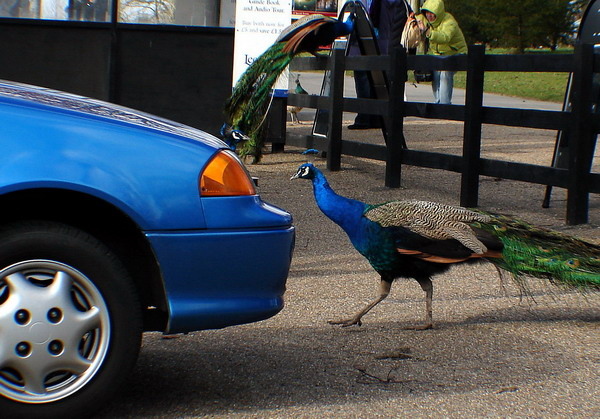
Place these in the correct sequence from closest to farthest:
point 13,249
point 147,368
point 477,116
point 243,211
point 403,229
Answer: point 13,249
point 243,211
point 147,368
point 403,229
point 477,116

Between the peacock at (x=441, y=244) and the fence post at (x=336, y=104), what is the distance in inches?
228

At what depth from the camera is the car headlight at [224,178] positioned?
3.74 m

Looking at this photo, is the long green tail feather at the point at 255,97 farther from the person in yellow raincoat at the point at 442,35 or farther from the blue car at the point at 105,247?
the blue car at the point at 105,247

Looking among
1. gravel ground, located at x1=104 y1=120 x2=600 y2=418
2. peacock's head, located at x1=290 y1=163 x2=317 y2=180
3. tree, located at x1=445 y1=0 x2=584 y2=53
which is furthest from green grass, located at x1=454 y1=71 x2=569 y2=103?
peacock's head, located at x1=290 y1=163 x2=317 y2=180

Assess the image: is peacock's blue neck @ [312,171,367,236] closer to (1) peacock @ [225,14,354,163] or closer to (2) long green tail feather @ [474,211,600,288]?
(2) long green tail feather @ [474,211,600,288]

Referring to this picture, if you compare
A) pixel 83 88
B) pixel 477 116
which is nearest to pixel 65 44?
pixel 83 88

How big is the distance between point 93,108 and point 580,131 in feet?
17.0

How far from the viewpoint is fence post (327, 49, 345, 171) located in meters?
11.2

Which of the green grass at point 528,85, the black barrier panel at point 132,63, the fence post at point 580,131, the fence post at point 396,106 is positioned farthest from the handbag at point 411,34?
the green grass at point 528,85

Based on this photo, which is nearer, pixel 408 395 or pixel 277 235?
pixel 277 235

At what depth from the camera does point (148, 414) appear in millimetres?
3846

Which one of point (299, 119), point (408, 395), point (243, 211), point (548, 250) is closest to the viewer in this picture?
point (243, 211)

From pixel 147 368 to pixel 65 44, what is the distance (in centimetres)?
747

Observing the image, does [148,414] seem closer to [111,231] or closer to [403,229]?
[111,231]
